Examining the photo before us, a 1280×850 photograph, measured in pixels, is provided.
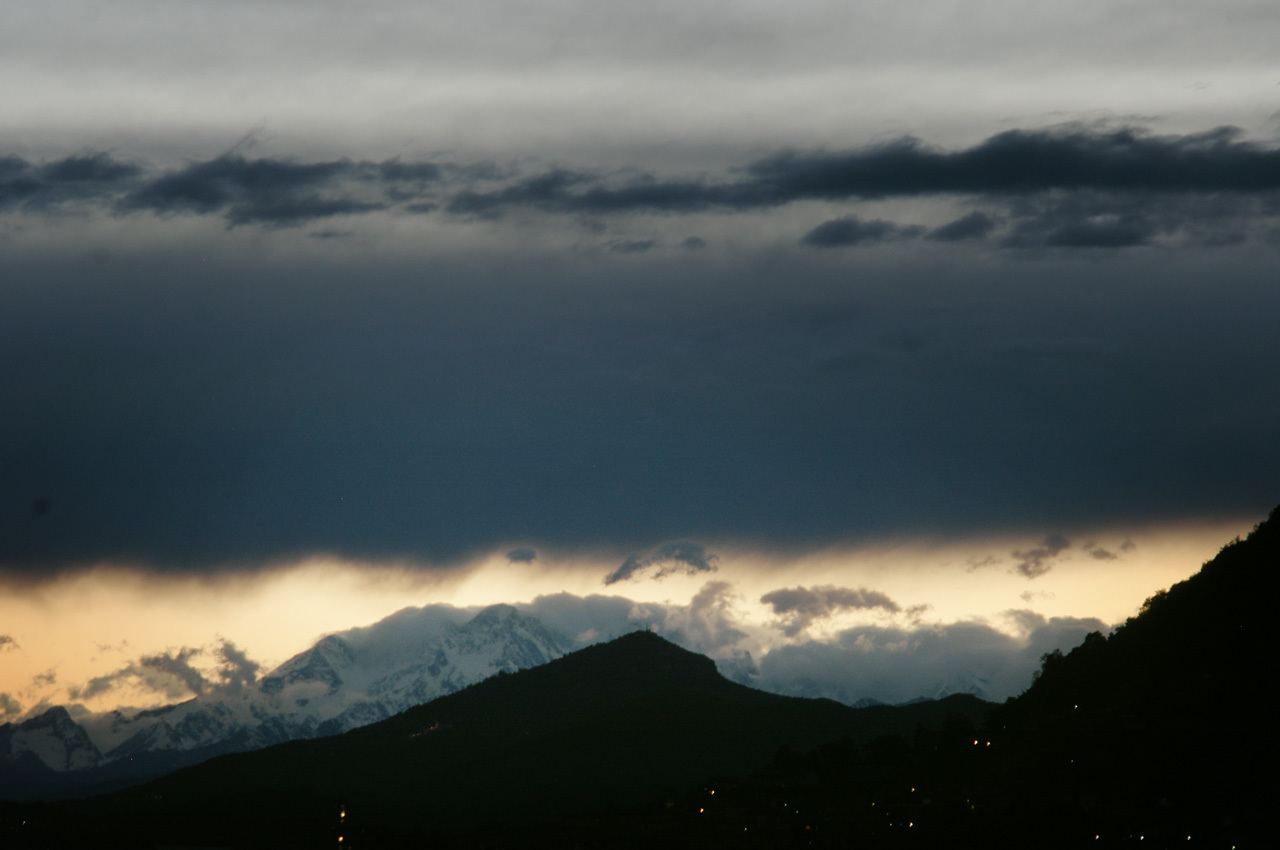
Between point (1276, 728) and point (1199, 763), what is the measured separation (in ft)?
34.4

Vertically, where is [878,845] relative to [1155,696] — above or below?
below

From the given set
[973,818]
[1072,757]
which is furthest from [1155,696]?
[973,818]

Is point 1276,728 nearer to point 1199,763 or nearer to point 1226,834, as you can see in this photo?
point 1199,763

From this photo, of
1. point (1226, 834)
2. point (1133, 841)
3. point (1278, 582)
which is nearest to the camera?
point (1226, 834)

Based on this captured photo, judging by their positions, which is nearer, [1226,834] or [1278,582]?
[1226,834]

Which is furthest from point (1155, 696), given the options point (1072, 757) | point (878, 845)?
point (878, 845)

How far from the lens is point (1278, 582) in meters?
200

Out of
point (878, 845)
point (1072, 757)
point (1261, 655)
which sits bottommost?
point (878, 845)

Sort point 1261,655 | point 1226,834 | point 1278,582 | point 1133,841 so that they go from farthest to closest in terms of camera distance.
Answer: point 1278,582 → point 1261,655 → point 1133,841 → point 1226,834

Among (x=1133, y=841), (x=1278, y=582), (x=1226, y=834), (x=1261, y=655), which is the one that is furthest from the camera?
(x=1278, y=582)

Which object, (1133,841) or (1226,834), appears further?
(1133,841)

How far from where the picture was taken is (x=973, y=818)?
614 feet

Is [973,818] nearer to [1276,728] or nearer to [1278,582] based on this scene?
[1276,728]

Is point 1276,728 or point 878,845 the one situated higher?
point 1276,728
